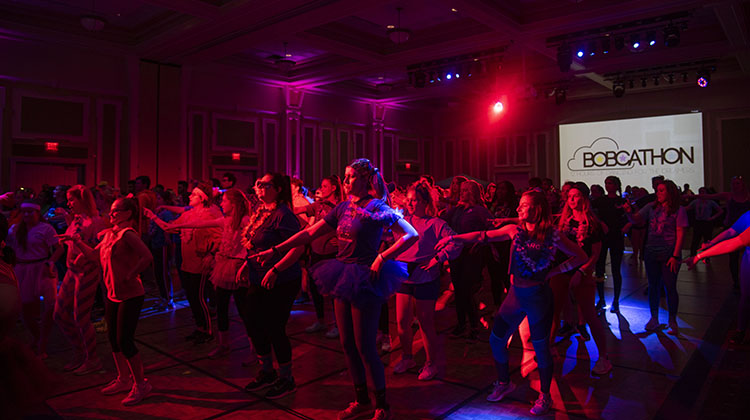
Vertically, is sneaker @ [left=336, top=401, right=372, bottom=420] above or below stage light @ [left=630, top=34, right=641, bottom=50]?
below

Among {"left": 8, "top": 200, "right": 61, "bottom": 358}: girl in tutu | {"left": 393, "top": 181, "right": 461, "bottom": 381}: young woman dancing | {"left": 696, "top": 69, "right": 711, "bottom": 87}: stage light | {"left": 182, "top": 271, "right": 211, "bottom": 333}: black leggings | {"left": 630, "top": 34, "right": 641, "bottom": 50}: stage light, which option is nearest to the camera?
{"left": 393, "top": 181, "right": 461, "bottom": 381}: young woman dancing

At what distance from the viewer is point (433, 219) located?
4.40 metres

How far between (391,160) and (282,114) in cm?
531

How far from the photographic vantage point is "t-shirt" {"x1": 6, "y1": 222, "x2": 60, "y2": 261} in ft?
15.9

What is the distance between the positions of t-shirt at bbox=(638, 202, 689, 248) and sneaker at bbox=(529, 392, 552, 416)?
3.06m

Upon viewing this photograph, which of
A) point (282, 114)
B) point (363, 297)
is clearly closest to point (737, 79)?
point (282, 114)

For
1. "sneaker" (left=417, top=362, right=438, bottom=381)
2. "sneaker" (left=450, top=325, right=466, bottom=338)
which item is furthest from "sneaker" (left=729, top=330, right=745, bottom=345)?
"sneaker" (left=417, top=362, right=438, bottom=381)

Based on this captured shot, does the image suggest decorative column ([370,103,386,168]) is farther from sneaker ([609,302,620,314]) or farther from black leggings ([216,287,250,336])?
black leggings ([216,287,250,336])

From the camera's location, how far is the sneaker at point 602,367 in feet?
14.4

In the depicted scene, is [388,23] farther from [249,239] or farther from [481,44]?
[249,239]

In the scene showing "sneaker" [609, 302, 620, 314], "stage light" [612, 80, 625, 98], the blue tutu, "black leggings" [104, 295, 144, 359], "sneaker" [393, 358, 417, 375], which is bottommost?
"sneaker" [393, 358, 417, 375]

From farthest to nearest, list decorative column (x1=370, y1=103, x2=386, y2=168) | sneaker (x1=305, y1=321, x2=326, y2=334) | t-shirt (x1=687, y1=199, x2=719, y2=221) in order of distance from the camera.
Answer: decorative column (x1=370, y1=103, x2=386, y2=168) < t-shirt (x1=687, y1=199, x2=719, y2=221) < sneaker (x1=305, y1=321, x2=326, y2=334)

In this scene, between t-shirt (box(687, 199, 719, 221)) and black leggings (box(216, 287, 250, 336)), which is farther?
t-shirt (box(687, 199, 719, 221))

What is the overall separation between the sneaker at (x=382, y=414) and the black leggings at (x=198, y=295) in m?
2.73
